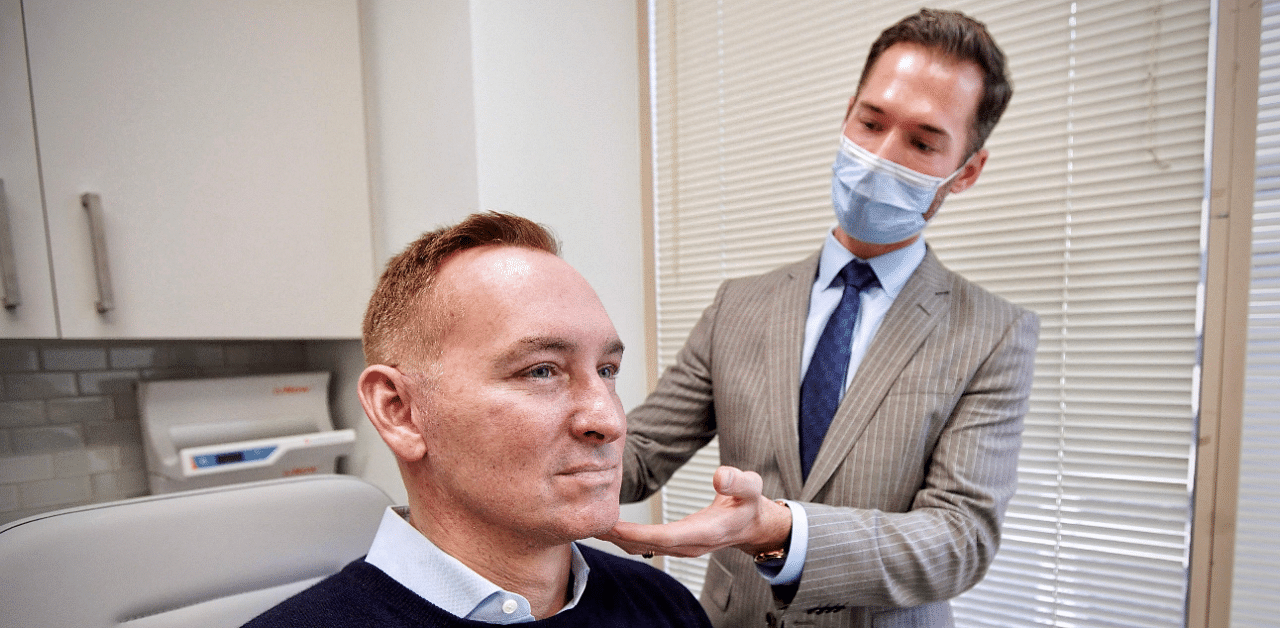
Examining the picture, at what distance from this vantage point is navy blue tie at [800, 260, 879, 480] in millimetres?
1329

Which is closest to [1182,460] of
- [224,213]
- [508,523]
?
[508,523]

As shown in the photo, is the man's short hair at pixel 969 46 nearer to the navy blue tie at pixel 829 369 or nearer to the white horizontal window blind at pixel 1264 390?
the navy blue tie at pixel 829 369

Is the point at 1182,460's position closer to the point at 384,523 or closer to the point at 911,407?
the point at 911,407

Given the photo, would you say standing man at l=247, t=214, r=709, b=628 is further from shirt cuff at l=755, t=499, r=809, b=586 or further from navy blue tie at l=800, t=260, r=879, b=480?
navy blue tie at l=800, t=260, r=879, b=480

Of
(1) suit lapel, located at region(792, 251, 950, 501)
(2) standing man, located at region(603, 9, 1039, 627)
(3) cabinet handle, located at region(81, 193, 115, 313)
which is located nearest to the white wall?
(3) cabinet handle, located at region(81, 193, 115, 313)

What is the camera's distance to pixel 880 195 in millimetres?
1318

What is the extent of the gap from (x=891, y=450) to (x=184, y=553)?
131cm

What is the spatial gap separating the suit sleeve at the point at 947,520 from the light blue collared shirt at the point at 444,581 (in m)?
0.50

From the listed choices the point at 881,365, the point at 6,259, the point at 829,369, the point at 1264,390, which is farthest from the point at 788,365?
the point at 6,259

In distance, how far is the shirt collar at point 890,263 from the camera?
1.41 meters

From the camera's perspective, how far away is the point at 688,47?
2365mm

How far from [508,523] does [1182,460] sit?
165 centimetres

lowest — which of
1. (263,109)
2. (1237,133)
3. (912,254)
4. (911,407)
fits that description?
(911,407)

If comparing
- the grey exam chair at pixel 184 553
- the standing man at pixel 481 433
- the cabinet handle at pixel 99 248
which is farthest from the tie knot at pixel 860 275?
the cabinet handle at pixel 99 248
